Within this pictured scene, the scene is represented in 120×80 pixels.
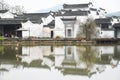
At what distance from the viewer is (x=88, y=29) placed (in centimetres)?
4447

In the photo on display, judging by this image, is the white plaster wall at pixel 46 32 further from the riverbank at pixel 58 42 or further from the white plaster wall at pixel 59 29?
the riverbank at pixel 58 42

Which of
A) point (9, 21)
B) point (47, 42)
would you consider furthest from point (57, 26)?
point (47, 42)

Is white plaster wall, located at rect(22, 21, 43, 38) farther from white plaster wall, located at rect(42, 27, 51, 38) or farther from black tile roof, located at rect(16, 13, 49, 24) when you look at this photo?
black tile roof, located at rect(16, 13, 49, 24)

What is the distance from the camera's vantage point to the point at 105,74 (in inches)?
575

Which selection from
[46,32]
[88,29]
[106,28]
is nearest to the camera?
[88,29]

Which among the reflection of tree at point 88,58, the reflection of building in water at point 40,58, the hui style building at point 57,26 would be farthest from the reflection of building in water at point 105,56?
the hui style building at point 57,26

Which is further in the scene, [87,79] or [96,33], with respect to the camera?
[96,33]

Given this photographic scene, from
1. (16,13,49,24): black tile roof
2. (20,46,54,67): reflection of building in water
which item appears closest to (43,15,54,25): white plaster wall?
(16,13,49,24): black tile roof

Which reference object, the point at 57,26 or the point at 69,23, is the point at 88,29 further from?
the point at 57,26

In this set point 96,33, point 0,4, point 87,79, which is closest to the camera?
point 87,79

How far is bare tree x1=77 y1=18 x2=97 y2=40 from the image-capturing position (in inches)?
1731

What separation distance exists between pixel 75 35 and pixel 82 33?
56.5 inches

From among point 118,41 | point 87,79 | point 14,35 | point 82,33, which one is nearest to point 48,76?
point 87,79

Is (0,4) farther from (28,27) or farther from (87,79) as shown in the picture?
(87,79)
